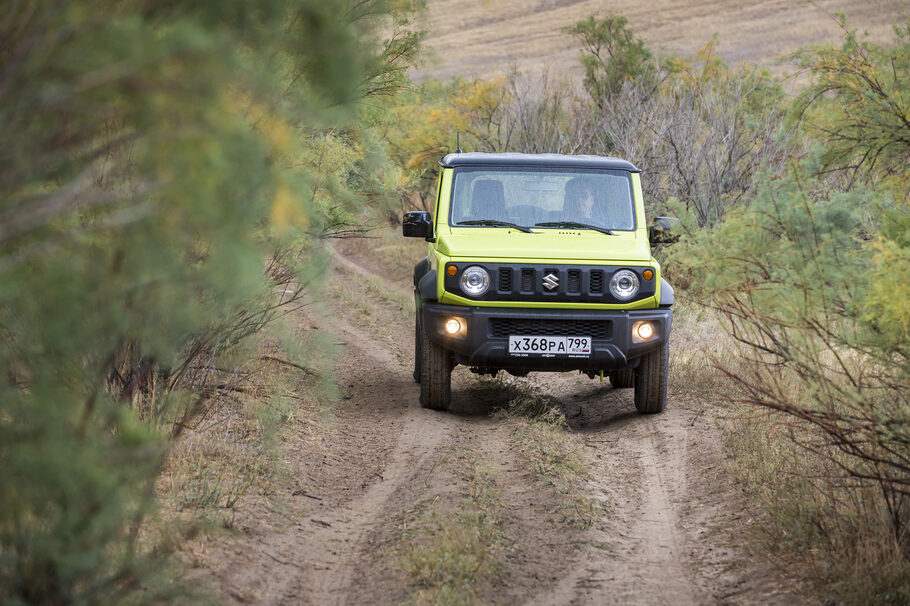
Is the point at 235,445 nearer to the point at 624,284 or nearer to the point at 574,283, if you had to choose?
the point at 574,283

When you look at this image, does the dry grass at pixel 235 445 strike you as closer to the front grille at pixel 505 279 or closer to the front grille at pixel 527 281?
the front grille at pixel 505 279

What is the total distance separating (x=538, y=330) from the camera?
26.1ft

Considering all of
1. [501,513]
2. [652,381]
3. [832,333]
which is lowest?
[501,513]

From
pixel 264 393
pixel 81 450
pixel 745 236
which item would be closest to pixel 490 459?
pixel 264 393

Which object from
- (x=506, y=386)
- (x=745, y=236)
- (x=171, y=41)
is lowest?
(x=506, y=386)

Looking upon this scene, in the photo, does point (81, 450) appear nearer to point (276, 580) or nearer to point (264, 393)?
point (276, 580)

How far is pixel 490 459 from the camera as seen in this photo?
23.2 ft

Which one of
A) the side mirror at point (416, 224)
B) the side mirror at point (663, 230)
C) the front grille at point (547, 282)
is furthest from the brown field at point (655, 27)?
the front grille at point (547, 282)

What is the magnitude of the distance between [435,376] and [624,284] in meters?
1.78

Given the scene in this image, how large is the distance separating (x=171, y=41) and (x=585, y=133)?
19.6m

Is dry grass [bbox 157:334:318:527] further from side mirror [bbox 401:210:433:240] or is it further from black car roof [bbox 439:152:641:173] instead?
black car roof [bbox 439:152:641:173]

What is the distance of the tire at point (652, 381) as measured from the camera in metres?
8.36

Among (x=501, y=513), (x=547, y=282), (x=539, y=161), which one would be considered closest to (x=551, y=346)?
(x=547, y=282)

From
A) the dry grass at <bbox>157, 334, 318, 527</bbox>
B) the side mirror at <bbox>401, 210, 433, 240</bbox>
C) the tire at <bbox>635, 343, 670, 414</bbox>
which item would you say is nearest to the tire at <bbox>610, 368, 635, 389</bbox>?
the tire at <bbox>635, 343, 670, 414</bbox>
